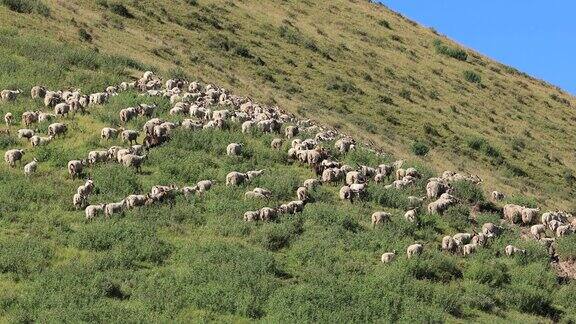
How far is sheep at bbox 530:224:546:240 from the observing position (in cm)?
2623

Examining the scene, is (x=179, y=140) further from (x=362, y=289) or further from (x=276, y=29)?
(x=276, y=29)

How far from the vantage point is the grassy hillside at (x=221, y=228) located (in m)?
19.3

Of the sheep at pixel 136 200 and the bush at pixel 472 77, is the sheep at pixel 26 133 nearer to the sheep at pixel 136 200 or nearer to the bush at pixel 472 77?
the sheep at pixel 136 200

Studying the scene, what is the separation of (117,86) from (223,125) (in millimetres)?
6312

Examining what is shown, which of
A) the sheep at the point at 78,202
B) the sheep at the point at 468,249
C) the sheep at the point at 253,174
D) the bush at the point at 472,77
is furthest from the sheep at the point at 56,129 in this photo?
the bush at the point at 472,77

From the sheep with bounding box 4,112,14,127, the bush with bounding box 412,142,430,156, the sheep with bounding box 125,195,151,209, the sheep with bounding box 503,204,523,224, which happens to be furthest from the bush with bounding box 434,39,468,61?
the sheep with bounding box 125,195,151,209

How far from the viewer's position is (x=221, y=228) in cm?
2305

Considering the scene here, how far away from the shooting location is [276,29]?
62.1 m

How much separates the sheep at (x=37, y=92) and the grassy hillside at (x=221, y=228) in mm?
441

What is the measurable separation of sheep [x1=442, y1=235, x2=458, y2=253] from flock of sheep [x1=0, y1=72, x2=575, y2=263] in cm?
3

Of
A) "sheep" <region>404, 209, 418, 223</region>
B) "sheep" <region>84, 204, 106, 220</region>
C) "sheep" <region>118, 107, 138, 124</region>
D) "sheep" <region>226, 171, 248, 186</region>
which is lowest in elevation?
"sheep" <region>84, 204, 106, 220</region>

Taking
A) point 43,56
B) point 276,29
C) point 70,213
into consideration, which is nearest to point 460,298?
point 70,213

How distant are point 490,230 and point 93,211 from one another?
11352 millimetres

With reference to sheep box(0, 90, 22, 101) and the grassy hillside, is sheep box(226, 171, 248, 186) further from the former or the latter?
sheep box(0, 90, 22, 101)
